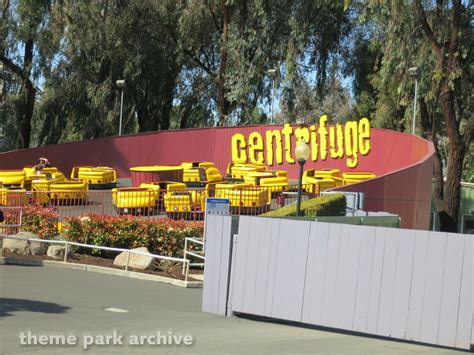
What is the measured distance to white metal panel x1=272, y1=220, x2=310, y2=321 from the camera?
9.74 meters

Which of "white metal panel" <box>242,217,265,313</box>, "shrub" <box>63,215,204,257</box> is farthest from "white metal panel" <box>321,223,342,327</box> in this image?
"shrub" <box>63,215,204,257</box>

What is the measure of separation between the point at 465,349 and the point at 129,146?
34.6 metres

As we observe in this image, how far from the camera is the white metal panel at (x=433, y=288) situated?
28.6 ft

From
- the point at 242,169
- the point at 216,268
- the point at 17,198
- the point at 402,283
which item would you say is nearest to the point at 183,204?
the point at 17,198

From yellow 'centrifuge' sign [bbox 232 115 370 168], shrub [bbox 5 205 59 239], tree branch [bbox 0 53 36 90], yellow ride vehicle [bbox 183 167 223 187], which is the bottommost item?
shrub [bbox 5 205 59 239]

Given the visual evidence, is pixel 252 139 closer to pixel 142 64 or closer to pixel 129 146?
pixel 129 146

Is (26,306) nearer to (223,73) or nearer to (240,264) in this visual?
(240,264)

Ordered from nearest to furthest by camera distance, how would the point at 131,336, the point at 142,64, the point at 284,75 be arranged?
the point at 131,336, the point at 284,75, the point at 142,64

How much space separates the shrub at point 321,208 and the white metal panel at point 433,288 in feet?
31.5

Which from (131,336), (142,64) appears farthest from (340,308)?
(142,64)

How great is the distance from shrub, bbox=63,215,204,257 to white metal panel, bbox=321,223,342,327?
370 inches

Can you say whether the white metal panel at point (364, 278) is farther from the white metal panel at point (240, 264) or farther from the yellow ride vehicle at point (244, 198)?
the yellow ride vehicle at point (244, 198)

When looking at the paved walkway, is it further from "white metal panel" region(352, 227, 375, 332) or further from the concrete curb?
the concrete curb

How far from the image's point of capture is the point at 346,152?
3628cm
